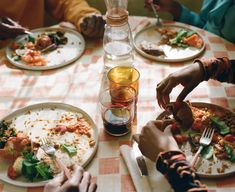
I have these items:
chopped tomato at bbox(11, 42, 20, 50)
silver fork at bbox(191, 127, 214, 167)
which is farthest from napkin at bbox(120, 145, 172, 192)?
chopped tomato at bbox(11, 42, 20, 50)

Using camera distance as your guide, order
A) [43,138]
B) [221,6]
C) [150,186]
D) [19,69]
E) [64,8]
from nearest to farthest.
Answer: [150,186], [43,138], [19,69], [221,6], [64,8]

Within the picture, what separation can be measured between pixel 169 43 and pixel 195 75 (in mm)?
379

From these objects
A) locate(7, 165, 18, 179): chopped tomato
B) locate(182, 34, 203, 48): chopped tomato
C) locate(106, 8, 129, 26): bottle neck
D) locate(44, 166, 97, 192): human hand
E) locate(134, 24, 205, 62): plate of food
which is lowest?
locate(7, 165, 18, 179): chopped tomato

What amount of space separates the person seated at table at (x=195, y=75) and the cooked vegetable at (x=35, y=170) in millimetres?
466

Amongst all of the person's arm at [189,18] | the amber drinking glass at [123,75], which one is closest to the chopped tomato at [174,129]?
the amber drinking glass at [123,75]

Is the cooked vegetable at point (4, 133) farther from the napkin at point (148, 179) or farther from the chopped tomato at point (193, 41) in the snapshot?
the chopped tomato at point (193, 41)

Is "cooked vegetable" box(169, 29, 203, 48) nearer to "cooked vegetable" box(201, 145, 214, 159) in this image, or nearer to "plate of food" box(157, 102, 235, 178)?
"plate of food" box(157, 102, 235, 178)

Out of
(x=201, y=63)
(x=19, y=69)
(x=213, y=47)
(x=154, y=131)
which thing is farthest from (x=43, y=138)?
(x=213, y=47)

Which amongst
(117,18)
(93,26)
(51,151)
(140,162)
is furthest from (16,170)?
(93,26)

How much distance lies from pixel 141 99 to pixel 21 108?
0.43 metres

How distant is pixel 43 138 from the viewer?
1225mm

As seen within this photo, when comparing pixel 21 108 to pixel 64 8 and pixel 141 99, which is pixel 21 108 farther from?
pixel 64 8

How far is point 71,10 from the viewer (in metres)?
1.92

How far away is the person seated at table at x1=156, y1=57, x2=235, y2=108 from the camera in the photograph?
1.32 m
